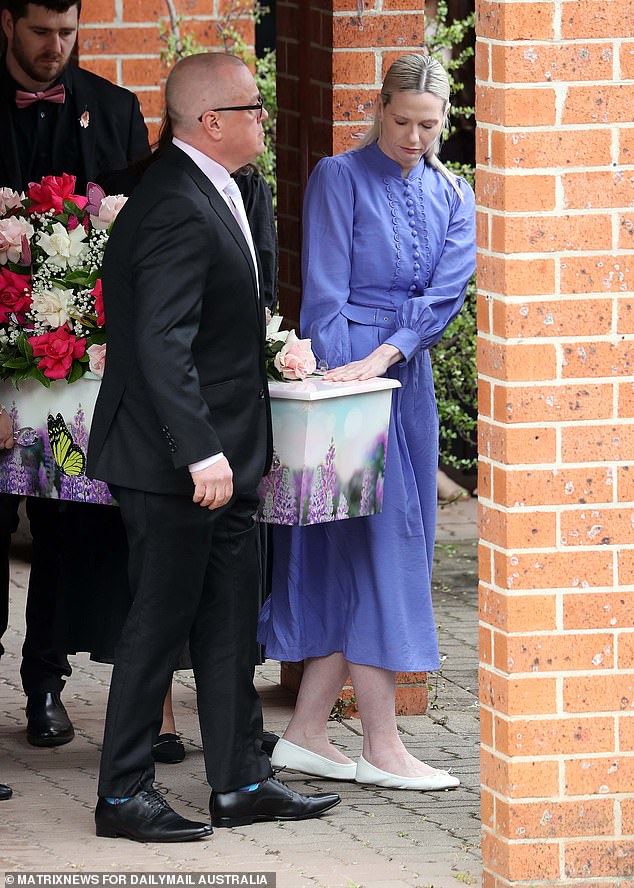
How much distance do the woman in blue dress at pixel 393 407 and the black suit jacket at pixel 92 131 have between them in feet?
2.88

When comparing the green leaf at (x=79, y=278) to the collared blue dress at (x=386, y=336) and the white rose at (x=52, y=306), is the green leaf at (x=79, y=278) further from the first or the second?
the collared blue dress at (x=386, y=336)

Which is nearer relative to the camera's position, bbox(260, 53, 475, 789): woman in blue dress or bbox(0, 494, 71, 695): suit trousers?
bbox(260, 53, 475, 789): woman in blue dress

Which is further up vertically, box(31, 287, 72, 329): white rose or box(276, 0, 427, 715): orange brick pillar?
box(276, 0, 427, 715): orange brick pillar

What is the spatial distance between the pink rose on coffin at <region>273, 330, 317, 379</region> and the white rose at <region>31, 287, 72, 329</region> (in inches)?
25.3

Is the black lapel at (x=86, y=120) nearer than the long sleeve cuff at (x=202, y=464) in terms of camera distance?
No

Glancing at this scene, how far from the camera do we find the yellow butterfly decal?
213 inches

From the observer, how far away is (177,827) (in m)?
5.08

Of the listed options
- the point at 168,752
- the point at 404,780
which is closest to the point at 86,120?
the point at 168,752

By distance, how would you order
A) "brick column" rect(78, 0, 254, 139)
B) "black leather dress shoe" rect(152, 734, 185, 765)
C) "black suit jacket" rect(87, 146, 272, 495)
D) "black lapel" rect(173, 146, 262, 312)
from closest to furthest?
"black suit jacket" rect(87, 146, 272, 495) < "black lapel" rect(173, 146, 262, 312) < "black leather dress shoe" rect(152, 734, 185, 765) < "brick column" rect(78, 0, 254, 139)

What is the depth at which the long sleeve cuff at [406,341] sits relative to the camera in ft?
18.3

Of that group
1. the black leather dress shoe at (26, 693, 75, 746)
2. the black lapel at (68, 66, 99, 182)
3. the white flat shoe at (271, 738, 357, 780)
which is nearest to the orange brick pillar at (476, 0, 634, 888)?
the white flat shoe at (271, 738, 357, 780)

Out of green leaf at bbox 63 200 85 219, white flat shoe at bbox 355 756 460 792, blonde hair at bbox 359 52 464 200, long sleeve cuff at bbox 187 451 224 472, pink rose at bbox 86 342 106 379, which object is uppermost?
blonde hair at bbox 359 52 464 200

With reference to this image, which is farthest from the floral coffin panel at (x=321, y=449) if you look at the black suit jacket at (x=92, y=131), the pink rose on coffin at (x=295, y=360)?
the black suit jacket at (x=92, y=131)

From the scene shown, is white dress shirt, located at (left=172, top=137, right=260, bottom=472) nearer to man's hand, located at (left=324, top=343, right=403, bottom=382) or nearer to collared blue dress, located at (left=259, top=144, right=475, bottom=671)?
man's hand, located at (left=324, top=343, right=403, bottom=382)
